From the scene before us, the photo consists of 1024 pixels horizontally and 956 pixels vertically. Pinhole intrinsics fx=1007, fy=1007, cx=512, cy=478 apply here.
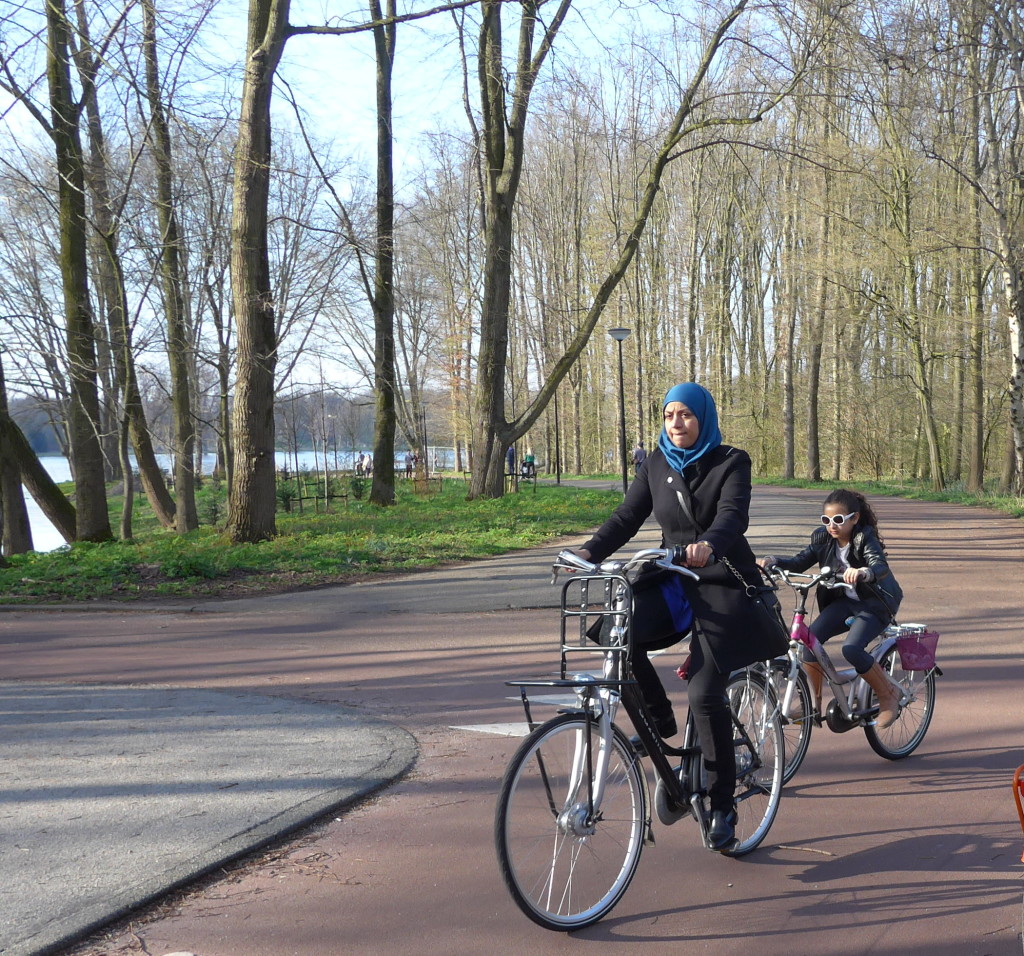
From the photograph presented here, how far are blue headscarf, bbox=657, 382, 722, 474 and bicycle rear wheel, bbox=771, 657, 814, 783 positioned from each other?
124 centimetres

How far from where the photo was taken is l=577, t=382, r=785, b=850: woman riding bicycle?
3.80 m

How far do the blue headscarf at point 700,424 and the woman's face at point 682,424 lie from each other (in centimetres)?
1

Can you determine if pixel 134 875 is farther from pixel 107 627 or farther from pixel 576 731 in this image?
pixel 107 627

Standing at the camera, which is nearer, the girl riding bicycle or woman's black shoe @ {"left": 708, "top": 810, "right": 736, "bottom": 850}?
woman's black shoe @ {"left": 708, "top": 810, "right": 736, "bottom": 850}

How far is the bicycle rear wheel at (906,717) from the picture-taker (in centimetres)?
535

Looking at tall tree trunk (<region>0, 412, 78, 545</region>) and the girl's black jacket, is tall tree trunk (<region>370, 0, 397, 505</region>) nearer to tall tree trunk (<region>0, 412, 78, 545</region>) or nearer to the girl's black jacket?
tall tree trunk (<region>0, 412, 78, 545</region>)

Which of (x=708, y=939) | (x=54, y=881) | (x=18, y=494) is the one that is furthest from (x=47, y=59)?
(x=708, y=939)

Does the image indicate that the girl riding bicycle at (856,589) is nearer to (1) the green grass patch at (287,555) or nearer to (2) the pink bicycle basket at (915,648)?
(2) the pink bicycle basket at (915,648)

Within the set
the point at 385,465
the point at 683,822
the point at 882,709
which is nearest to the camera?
the point at 683,822

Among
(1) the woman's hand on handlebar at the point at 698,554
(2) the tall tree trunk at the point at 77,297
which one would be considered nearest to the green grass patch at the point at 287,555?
(2) the tall tree trunk at the point at 77,297

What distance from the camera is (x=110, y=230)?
1872 centimetres

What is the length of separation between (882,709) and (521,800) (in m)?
2.81

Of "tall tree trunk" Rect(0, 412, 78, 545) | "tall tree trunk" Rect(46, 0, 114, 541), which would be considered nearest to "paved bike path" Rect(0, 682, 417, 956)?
"tall tree trunk" Rect(0, 412, 78, 545)

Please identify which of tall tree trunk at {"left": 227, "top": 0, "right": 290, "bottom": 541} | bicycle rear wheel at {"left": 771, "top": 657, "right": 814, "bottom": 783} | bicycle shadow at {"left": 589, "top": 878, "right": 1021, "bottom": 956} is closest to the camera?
bicycle shadow at {"left": 589, "top": 878, "right": 1021, "bottom": 956}
